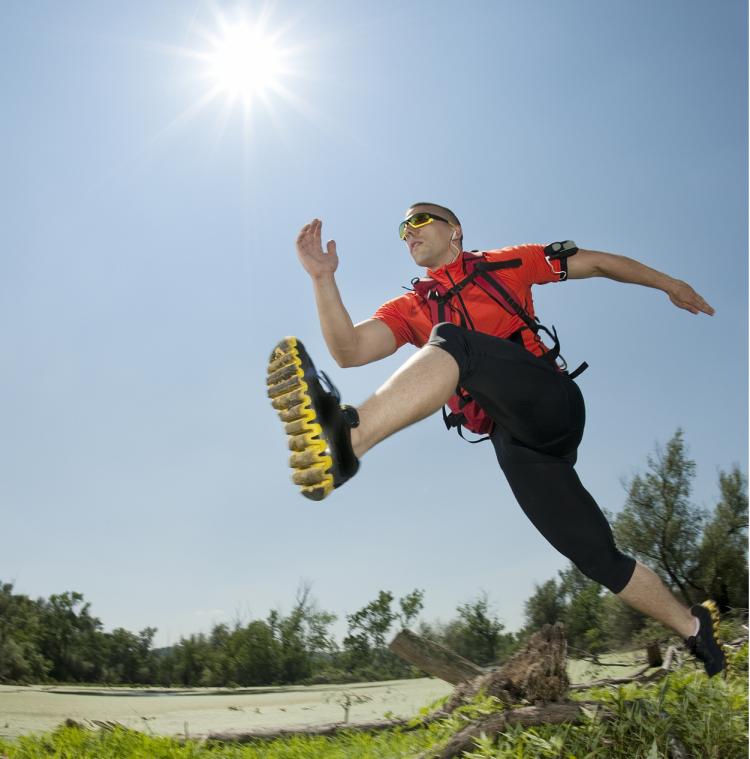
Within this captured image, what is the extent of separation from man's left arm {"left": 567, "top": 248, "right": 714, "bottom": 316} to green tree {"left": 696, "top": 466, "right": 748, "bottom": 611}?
14.4m

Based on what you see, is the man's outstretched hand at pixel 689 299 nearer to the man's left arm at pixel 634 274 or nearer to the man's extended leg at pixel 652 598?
the man's left arm at pixel 634 274

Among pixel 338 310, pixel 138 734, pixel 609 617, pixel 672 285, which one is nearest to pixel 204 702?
pixel 138 734

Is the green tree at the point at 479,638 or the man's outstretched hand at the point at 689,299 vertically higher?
the man's outstretched hand at the point at 689,299

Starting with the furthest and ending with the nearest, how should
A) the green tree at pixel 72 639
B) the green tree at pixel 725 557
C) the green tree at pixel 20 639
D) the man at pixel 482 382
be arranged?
1. the green tree at pixel 725 557
2. the green tree at pixel 72 639
3. the green tree at pixel 20 639
4. the man at pixel 482 382

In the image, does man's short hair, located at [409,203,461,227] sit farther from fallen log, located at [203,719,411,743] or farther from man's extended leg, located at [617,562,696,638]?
fallen log, located at [203,719,411,743]

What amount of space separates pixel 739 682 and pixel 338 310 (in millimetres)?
3498

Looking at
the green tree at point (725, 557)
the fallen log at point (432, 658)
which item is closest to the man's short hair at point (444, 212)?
the fallen log at point (432, 658)

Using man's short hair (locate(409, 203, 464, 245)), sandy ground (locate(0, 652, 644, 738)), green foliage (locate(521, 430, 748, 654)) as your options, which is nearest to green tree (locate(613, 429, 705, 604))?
green foliage (locate(521, 430, 748, 654))

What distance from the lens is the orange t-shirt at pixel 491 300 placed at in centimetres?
282

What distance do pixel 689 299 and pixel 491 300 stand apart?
1.13m

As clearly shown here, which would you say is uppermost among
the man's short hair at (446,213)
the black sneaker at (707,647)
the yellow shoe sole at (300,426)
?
the man's short hair at (446,213)

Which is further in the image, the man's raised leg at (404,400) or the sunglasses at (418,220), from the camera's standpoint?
the sunglasses at (418,220)

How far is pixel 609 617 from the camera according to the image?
1514 centimetres

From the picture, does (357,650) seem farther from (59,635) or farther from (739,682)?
(739,682)
